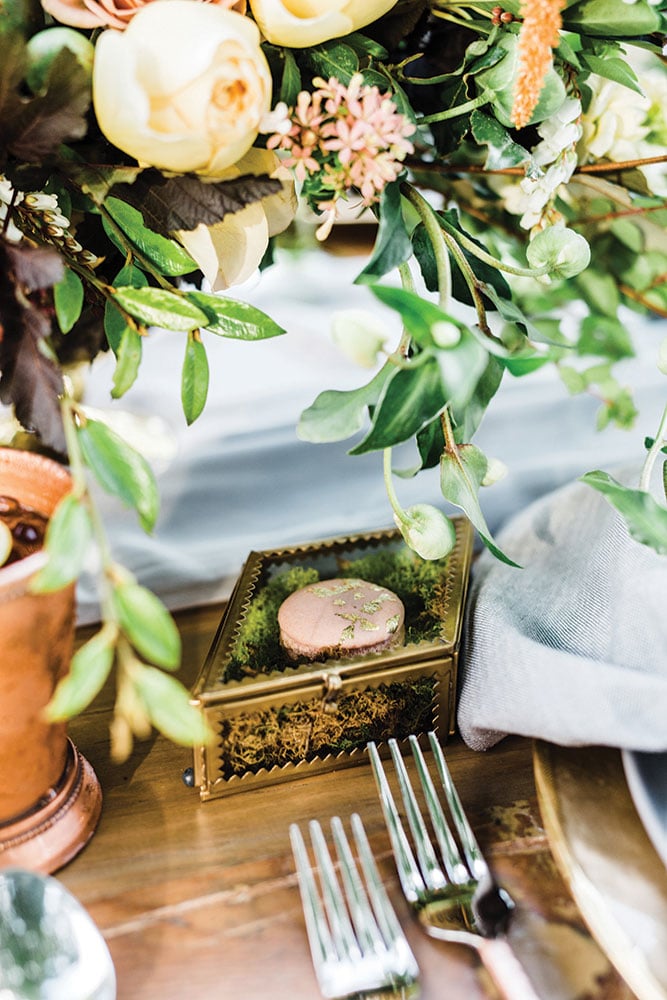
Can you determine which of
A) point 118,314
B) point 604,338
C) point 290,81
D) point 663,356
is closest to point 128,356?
point 118,314

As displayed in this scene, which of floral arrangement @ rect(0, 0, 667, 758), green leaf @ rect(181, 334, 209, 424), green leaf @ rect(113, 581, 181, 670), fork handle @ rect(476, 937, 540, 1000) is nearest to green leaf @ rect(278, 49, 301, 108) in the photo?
floral arrangement @ rect(0, 0, 667, 758)

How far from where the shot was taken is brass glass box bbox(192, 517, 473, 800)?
359 millimetres

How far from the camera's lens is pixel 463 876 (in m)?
0.32

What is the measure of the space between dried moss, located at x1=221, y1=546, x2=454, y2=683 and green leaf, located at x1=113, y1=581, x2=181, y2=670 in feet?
0.47

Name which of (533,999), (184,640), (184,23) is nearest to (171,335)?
(184,640)

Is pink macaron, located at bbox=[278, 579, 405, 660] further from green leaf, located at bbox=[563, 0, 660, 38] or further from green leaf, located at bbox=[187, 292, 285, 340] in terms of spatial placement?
green leaf, located at bbox=[563, 0, 660, 38]

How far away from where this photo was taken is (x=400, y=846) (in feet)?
1.08

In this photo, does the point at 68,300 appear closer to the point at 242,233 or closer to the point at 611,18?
the point at 242,233

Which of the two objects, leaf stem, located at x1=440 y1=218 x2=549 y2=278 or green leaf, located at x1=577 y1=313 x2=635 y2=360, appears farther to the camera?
green leaf, located at x1=577 y1=313 x2=635 y2=360

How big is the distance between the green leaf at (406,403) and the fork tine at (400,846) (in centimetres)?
17

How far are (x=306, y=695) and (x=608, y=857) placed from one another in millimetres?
138

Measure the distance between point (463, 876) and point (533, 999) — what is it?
5 cm

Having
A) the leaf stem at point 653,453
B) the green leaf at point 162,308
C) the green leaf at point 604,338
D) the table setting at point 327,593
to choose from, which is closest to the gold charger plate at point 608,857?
the table setting at point 327,593

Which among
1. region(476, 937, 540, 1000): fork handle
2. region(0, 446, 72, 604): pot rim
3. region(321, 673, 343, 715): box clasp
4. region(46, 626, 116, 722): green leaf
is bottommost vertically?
region(476, 937, 540, 1000): fork handle
